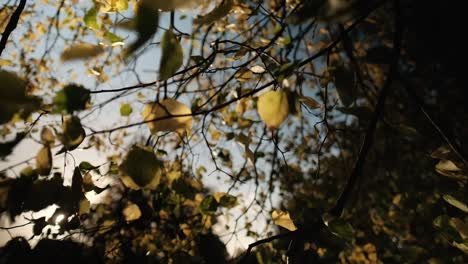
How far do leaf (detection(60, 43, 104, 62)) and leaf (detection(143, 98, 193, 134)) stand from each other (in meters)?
0.18

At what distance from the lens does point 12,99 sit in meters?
0.62

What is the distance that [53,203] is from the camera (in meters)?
0.84

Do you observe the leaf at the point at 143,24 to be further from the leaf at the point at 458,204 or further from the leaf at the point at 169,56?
the leaf at the point at 458,204

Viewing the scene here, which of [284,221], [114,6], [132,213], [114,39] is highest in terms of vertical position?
[114,6]

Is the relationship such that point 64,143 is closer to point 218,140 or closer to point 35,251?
point 35,251

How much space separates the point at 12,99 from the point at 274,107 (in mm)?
499

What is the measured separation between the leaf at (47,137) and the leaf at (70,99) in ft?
0.70

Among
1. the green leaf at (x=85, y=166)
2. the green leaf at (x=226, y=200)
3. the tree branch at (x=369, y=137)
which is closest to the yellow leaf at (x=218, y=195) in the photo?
the green leaf at (x=226, y=200)

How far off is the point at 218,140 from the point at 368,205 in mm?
6879

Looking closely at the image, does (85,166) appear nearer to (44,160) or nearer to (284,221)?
(44,160)

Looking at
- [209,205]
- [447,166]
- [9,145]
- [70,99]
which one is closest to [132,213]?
[209,205]

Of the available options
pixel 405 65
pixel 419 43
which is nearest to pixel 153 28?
pixel 419 43

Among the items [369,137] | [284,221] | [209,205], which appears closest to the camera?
[369,137]

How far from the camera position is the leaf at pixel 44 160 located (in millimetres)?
754
